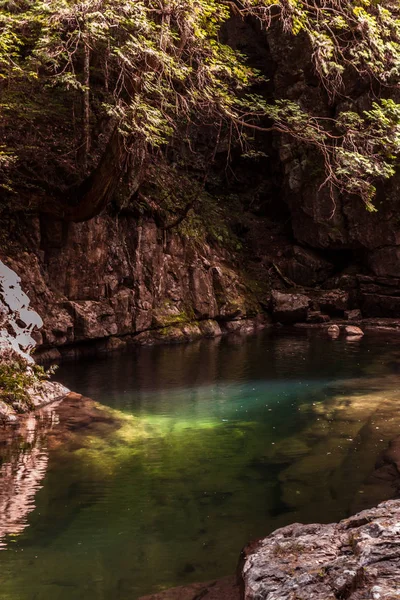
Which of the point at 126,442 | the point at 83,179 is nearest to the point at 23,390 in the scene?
the point at 126,442

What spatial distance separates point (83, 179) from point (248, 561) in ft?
37.2

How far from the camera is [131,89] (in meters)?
10.0

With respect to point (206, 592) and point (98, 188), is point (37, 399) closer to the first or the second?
point (98, 188)

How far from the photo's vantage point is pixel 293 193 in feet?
68.0

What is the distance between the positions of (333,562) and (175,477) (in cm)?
312

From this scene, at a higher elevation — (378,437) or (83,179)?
(83,179)

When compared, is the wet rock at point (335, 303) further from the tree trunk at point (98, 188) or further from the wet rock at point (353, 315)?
the tree trunk at point (98, 188)

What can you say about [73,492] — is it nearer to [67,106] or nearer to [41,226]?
[41,226]

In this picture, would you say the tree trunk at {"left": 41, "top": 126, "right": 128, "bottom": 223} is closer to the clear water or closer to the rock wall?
the rock wall

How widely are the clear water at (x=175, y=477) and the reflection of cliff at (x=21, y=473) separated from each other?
0.8 inches

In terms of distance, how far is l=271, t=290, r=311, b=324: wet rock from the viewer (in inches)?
761

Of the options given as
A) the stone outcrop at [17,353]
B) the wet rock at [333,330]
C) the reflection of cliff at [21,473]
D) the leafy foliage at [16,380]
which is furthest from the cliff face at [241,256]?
the reflection of cliff at [21,473]

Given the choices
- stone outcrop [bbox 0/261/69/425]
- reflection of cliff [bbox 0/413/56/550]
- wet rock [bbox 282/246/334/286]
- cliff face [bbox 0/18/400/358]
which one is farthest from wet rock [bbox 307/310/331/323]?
reflection of cliff [bbox 0/413/56/550]

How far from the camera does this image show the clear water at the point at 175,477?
3.91m
